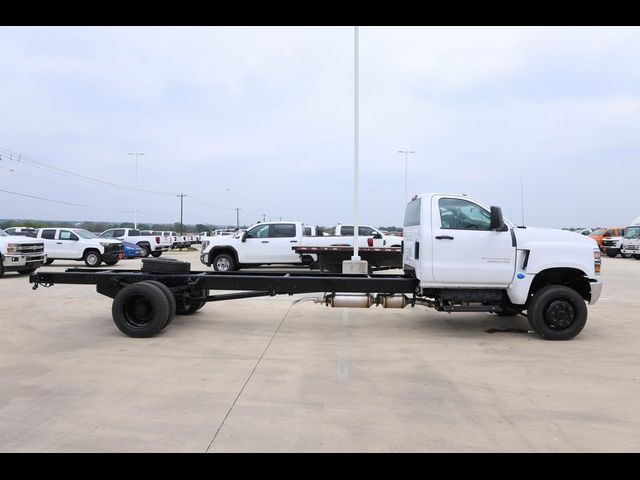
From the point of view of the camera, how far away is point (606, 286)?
1419 centimetres

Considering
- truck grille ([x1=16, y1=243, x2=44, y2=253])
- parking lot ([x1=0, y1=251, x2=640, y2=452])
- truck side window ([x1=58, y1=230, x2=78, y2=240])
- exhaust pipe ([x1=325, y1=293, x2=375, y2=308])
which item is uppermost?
truck side window ([x1=58, y1=230, x2=78, y2=240])

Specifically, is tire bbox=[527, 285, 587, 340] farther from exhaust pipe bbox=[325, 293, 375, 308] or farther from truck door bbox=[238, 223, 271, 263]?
truck door bbox=[238, 223, 271, 263]

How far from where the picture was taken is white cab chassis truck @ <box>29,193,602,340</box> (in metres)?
7.07

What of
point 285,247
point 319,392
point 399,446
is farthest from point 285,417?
point 285,247

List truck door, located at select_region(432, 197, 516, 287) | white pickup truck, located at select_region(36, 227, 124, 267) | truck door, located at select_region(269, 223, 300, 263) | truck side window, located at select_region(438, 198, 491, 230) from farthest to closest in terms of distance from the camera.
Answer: white pickup truck, located at select_region(36, 227, 124, 267) < truck door, located at select_region(269, 223, 300, 263) < truck side window, located at select_region(438, 198, 491, 230) < truck door, located at select_region(432, 197, 516, 287)

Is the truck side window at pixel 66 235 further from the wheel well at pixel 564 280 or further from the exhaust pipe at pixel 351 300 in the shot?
the wheel well at pixel 564 280

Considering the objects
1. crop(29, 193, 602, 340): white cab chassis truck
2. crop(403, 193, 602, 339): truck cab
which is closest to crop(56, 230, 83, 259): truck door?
crop(29, 193, 602, 340): white cab chassis truck

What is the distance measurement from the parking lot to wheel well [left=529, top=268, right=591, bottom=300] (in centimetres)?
76

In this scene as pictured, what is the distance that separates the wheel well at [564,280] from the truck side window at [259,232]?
11.1 metres

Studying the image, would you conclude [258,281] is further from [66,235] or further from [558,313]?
[66,235]

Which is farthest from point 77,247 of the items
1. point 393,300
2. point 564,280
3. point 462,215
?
point 564,280
